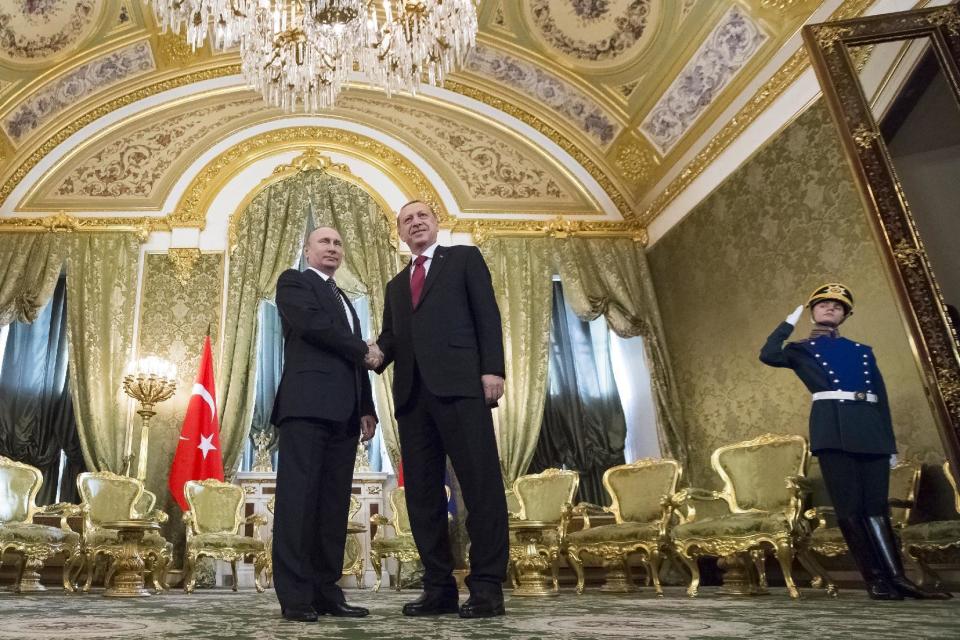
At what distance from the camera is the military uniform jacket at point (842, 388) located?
3.43 m

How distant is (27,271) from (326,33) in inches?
160

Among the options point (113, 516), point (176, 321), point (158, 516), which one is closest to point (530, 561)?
point (158, 516)

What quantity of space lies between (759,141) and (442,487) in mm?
4726

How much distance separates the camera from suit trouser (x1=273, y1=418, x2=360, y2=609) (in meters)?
2.54

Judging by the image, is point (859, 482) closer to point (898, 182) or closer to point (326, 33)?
point (898, 182)

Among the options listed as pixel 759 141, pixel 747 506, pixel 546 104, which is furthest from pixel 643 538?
pixel 546 104

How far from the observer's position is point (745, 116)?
646 centimetres

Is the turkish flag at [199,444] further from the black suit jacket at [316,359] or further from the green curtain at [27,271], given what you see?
the black suit jacket at [316,359]

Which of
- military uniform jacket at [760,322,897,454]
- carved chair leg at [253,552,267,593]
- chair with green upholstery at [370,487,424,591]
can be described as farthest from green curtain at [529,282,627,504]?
military uniform jacket at [760,322,897,454]

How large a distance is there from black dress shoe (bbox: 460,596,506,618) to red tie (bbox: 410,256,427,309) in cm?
109

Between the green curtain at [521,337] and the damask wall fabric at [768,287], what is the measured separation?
129cm

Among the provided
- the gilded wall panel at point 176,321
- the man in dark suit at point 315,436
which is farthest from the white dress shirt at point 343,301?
the gilded wall panel at point 176,321

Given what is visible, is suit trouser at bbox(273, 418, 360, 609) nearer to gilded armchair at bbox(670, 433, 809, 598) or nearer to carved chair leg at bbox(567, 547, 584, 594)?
gilded armchair at bbox(670, 433, 809, 598)

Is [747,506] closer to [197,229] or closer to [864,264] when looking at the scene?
[864,264]
